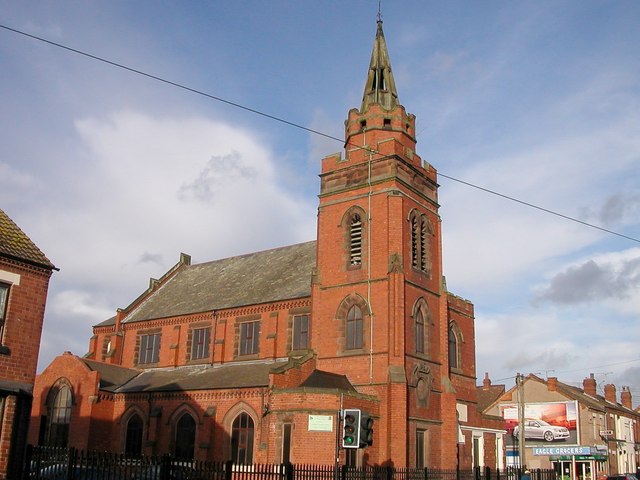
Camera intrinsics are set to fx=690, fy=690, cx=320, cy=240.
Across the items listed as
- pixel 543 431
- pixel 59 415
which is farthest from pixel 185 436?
pixel 543 431

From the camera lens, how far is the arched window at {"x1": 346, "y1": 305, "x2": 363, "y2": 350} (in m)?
34.2

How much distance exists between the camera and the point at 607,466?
5653 cm

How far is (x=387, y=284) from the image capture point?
33812 mm

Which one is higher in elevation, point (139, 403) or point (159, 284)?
point (159, 284)

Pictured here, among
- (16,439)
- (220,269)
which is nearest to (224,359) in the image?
(220,269)

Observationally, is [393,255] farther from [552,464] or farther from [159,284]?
[552,464]

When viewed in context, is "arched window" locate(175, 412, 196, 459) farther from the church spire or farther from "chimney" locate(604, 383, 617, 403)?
"chimney" locate(604, 383, 617, 403)

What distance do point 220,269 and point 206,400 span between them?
533 inches

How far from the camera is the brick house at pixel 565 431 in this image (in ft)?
178

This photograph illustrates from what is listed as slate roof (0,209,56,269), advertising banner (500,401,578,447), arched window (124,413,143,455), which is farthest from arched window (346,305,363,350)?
advertising banner (500,401,578,447)

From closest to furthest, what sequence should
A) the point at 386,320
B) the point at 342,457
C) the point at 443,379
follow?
1. the point at 342,457
2. the point at 386,320
3. the point at 443,379

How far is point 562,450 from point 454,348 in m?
21.1

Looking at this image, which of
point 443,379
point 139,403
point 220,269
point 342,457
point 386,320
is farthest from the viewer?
point 220,269

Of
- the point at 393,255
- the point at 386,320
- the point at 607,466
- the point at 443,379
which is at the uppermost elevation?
the point at 393,255
